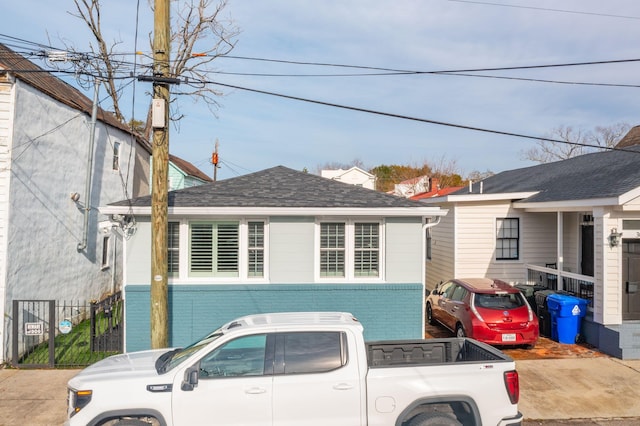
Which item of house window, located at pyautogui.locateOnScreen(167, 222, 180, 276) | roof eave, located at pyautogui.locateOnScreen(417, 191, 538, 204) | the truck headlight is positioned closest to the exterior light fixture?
roof eave, located at pyautogui.locateOnScreen(417, 191, 538, 204)

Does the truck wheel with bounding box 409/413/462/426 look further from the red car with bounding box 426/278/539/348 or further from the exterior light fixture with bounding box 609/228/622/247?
the exterior light fixture with bounding box 609/228/622/247

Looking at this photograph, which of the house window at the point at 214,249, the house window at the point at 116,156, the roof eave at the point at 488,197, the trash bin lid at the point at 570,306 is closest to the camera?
the house window at the point at 214,249

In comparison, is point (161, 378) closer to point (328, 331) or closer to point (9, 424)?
point (328, 331)

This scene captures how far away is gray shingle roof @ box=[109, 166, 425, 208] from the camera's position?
10.2m

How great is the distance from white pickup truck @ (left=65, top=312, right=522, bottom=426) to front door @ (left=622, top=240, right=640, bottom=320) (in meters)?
7.20

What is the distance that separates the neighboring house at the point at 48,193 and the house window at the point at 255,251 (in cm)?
283

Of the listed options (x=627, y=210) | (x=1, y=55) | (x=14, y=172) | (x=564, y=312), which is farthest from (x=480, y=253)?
(x=1, y=55)

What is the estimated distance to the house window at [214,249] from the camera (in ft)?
33.9

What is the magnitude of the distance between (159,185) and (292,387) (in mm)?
4270

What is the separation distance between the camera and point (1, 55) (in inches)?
424

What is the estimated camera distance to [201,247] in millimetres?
10359

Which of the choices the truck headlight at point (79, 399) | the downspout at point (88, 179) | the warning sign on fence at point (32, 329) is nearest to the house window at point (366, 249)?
the truck headlight at point (79, 399)

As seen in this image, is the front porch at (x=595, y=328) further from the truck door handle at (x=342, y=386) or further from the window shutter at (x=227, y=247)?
the window shutter at (x=227, y=247)

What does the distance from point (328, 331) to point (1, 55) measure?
10445 mm
